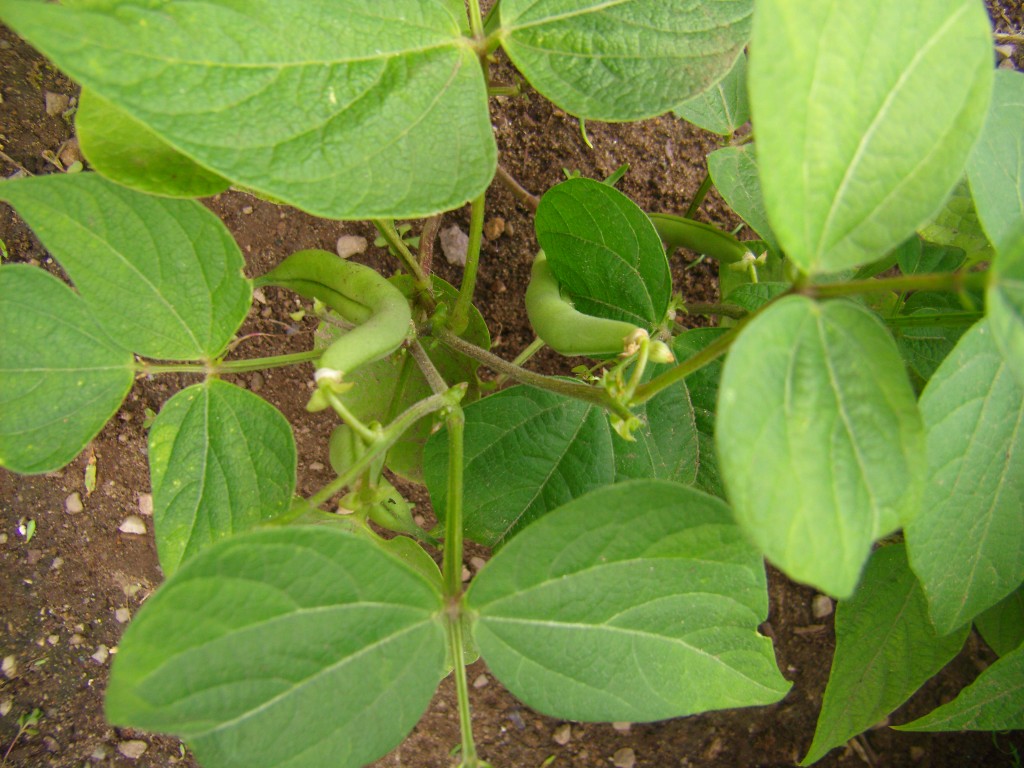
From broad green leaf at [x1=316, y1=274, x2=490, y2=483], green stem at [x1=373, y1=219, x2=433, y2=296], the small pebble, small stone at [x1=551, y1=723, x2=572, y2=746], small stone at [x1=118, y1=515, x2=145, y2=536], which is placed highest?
green stem at [x1=373, y1=219, x2=433, y2=296]

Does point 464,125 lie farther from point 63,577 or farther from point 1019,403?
point 63,577

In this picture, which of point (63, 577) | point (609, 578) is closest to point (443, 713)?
point (63, 577)

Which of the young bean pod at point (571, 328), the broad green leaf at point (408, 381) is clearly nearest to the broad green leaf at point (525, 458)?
the young bean pod at point (571, 328)

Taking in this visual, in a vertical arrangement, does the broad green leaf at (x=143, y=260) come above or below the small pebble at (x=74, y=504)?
above

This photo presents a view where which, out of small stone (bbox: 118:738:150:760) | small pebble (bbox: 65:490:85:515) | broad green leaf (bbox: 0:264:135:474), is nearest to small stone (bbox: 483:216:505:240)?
broad green leaf (bbox: 0:264:135:474)

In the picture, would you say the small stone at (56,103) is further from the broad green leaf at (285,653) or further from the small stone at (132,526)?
the broad green leaf at (285,653)

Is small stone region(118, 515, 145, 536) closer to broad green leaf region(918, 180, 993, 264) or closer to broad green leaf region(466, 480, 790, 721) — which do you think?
broad green leaf region(466, 480, 790, 721)

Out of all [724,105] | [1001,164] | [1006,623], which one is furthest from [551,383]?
[1006,623]
